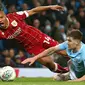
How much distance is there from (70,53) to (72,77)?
70 centimetres

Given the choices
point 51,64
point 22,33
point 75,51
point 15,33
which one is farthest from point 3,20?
point 75,51

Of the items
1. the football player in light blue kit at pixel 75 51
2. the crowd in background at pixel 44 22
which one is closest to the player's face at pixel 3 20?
the football player in light blue kit at pixel 75 51

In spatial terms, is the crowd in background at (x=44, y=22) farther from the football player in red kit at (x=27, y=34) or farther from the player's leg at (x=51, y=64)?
the player's leg at (x=51, y=64)

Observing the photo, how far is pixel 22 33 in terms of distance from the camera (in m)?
10.9

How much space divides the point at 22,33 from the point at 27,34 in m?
0.14

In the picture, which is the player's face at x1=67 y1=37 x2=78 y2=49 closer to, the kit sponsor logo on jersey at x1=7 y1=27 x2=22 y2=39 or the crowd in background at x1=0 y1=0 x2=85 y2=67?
the kit sponsor logo on jersey at x1=7 y1=27 x2=22 y2=39

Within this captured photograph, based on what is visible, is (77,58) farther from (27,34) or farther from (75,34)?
(27,34)

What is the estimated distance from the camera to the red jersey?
→ 420 inches

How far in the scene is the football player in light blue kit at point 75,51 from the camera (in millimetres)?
9031

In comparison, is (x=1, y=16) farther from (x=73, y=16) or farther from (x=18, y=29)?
(x=73, y=16)

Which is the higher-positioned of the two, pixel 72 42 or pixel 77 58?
pixel 72 42

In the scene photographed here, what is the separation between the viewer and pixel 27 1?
17609 millimetres

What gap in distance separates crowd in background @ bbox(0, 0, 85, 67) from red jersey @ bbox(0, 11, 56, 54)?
465 centimetres

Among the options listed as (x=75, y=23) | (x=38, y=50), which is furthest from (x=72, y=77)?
(x=75, y=23)
